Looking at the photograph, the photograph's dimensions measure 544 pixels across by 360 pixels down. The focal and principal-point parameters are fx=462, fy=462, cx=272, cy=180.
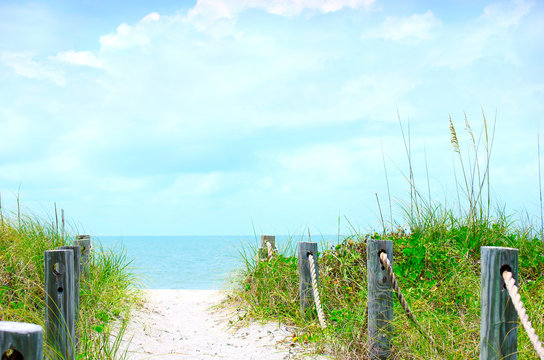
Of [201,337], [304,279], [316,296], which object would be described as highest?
[304,279]

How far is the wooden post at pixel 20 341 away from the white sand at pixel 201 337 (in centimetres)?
277

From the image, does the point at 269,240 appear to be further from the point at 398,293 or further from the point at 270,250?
the point at 398,293

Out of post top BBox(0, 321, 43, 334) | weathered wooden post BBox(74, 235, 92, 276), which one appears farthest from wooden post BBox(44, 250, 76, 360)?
weathered wooden post BBox(74, 235, 92, 276)

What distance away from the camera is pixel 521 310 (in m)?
3.07

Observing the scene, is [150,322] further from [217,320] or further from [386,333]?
[386,333]

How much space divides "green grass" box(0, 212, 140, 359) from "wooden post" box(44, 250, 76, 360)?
369 millimetres

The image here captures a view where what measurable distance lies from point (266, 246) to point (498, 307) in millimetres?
5391

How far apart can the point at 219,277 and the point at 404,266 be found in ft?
11.5

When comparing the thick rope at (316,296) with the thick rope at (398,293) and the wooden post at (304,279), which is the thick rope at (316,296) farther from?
the thick rope at (398,293)

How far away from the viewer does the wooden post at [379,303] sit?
15.4ft

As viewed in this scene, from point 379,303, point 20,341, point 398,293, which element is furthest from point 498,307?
point 20,341

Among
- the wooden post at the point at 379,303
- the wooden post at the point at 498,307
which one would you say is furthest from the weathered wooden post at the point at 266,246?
the wooden post at the point at 498,307

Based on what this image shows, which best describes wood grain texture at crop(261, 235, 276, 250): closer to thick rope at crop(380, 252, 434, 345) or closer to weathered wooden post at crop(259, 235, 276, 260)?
weathered wooden post at crop(259, 235, 276, 260)

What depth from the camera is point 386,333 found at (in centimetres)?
471
